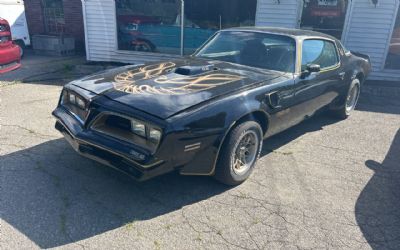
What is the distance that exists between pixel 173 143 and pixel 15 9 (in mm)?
10962

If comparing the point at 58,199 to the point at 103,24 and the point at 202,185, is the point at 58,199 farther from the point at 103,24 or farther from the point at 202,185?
the point at 103,24

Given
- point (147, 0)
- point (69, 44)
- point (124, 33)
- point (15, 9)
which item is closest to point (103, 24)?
point (124, 33)

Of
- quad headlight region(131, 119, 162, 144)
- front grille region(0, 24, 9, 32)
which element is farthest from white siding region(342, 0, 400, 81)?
front grille region(0, 24, 9, 32)

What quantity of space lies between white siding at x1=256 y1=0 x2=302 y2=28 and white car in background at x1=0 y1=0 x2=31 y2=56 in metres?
8.01

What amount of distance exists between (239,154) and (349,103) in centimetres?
357

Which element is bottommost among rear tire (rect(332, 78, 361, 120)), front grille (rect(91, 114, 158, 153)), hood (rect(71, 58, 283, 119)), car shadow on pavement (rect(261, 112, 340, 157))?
car shadow on pavement (rect(261, 112, 340, 157))

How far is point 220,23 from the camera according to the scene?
29.0ft

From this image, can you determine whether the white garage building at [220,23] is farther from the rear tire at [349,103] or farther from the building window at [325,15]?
the rear tire at [349,103]

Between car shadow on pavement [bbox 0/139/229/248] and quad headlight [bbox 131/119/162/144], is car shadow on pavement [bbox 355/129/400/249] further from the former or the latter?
quad headlight [bbox 131/119/162/144]

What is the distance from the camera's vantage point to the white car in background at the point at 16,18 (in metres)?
10.6

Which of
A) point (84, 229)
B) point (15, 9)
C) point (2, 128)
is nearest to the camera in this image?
point (84, 229)

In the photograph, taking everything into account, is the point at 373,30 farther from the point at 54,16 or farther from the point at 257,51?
the point at 54,16

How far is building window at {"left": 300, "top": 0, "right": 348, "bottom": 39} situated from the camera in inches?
322

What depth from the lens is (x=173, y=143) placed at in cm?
273
